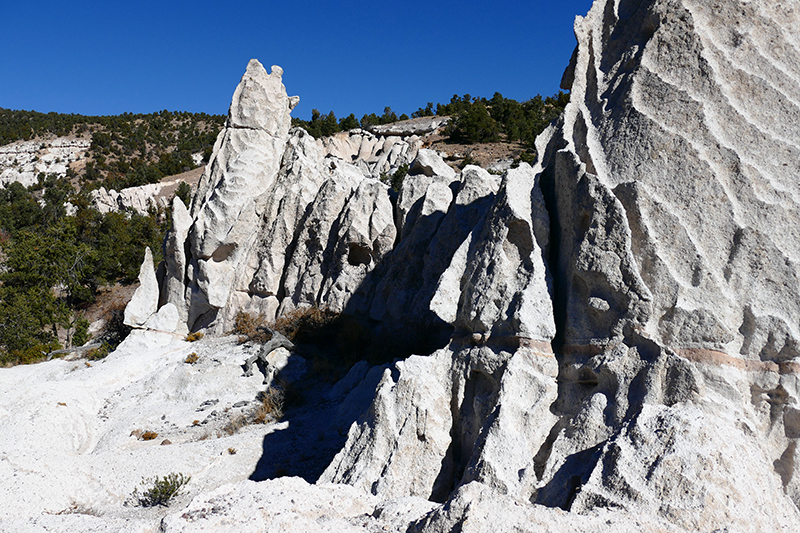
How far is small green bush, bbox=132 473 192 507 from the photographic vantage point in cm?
782

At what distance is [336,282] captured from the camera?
A: 1401 centimetres

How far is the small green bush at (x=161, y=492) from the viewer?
7.82m

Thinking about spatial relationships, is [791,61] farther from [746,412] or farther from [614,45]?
[746,412]

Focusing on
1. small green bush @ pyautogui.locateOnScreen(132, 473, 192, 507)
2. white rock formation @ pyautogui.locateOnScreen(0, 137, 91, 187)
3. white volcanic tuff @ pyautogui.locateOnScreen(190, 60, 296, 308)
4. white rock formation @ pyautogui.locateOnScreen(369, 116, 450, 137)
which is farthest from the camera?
white rock formation @ pyautogui.locateOnScreen(0, 137, 91, 187)

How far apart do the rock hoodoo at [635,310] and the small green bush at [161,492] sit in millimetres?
3243

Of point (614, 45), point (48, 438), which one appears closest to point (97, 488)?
point (48, 438)

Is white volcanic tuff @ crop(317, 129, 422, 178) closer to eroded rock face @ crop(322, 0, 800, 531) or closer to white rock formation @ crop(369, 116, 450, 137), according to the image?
white rock formation @ crop(369, 116, 450, 137)

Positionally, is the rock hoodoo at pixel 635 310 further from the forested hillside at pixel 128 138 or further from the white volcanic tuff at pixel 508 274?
the forested hillside at pixel 128 138

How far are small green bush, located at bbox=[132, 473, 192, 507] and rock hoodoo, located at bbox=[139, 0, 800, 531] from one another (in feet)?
10.6

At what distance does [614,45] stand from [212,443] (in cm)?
926

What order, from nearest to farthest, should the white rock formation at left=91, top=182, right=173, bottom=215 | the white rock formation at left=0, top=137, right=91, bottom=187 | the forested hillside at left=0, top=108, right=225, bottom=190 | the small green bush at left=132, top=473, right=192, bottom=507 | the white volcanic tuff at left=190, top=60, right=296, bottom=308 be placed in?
the small green bush at left=132, top=473, right=192, bottom=507
the white volcanic tuff at left=190, top=60, right=296, bottom=308
the white rock formation at left=91, top=182, right=173, bottom=215
the forested hillside at left=0, top=108, right=225, bottom=190
the white rock formation at left=0, top=137, right=91, bottom=187

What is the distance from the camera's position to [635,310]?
5398mm

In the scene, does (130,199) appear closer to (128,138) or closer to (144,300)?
(128,138)

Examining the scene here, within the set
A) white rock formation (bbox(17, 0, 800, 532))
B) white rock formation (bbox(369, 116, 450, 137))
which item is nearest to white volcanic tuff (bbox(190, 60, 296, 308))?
white rock formation (bbox(17, 0, 800, 532))
